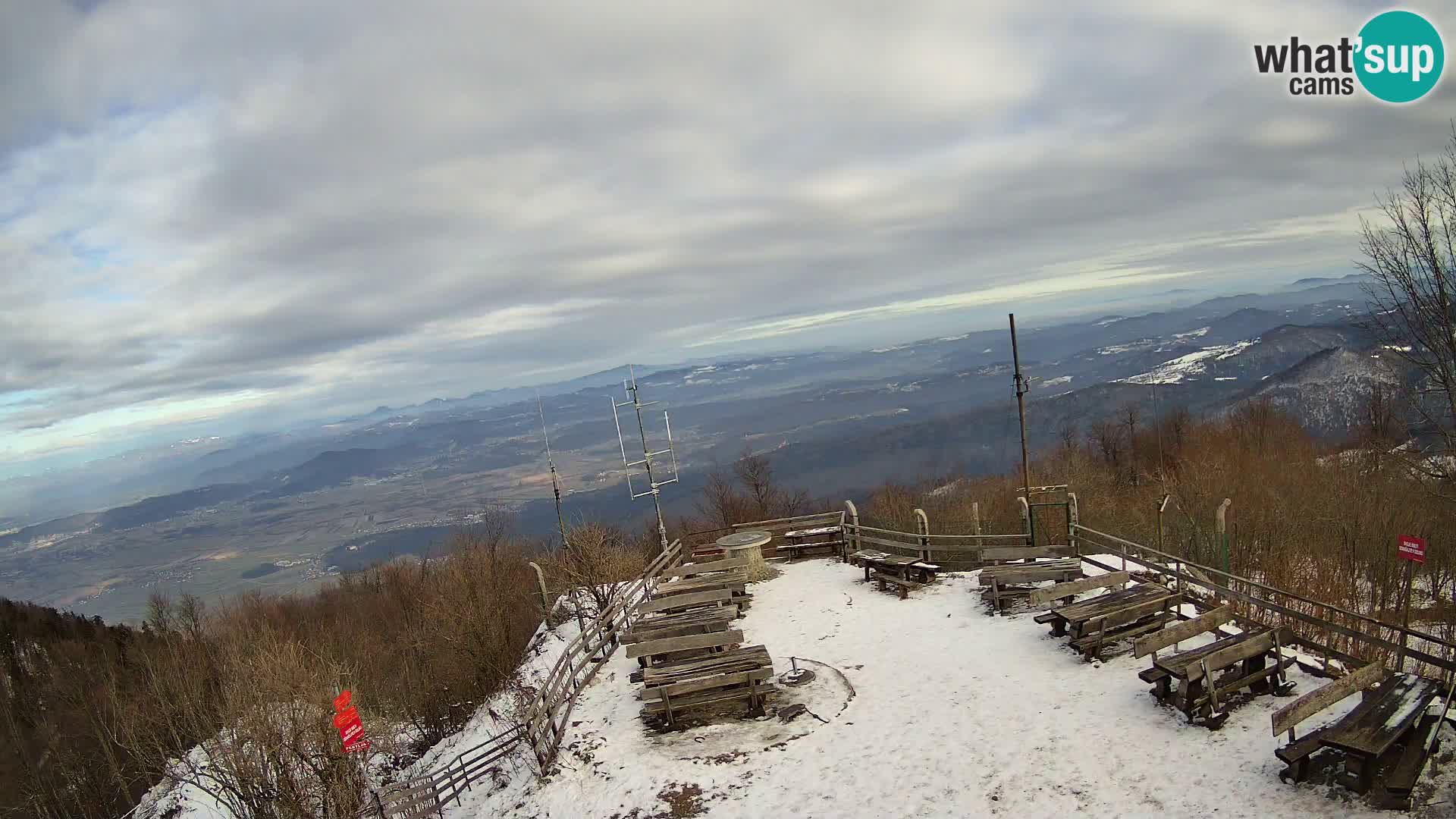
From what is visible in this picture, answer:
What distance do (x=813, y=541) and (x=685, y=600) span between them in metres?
7.98

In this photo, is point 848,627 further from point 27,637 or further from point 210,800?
point 27,637

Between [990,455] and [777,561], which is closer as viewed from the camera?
[777,561]

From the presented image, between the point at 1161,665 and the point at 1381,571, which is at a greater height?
the point at 1161,665

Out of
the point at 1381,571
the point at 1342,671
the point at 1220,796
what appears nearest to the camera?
the point at 1220,796

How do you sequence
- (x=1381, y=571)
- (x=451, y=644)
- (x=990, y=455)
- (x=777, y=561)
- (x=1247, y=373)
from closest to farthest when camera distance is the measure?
(x=1381, y=571)
(x=777, y=561)
(x=451, y=644)
(x=990, y=455)
(x=1247, y=373)

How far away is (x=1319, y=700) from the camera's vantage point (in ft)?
27.0

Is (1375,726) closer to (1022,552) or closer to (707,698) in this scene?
(707,698)

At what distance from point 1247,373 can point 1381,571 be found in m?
191

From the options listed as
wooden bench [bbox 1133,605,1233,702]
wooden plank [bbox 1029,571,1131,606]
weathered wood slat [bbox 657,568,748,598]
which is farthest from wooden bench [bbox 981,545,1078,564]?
weathered wood slat [bbox 657,568,748,598]

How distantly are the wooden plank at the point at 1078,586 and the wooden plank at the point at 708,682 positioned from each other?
5.98m

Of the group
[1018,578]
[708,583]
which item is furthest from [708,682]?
[1018,578]

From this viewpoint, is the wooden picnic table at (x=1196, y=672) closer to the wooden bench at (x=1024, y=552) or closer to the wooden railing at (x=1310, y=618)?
the wooden railing at (x=1310, y=618)

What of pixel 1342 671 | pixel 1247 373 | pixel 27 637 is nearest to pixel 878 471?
pixel 1247 373

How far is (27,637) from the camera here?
156 feet
